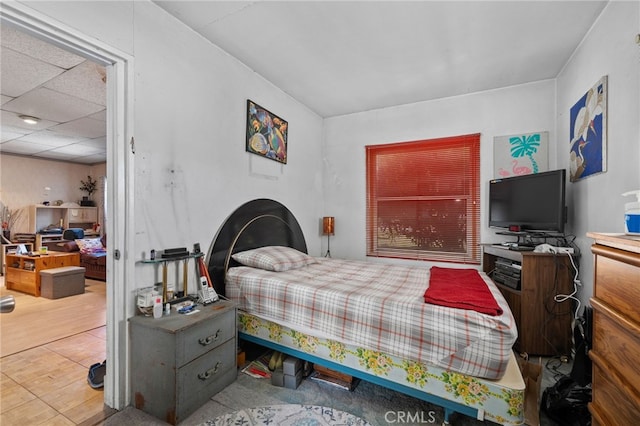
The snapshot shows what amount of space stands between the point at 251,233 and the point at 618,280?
8.33 feet

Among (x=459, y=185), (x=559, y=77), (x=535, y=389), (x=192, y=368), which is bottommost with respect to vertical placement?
(x=535, y=389)

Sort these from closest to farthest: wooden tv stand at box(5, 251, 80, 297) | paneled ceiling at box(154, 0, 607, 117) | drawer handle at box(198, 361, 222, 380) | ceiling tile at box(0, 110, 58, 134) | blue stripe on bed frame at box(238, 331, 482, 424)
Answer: blue stripe on bed frame at box(238, 331, 482, 424) < drawer handle at box(198, 361, 222, 380) < paneled ceiling at box(154, 0, 607, 117) < ceiling tile at box(0, 110, 58, 134) < wooden tv stand at box(5, 251, 80, 297)

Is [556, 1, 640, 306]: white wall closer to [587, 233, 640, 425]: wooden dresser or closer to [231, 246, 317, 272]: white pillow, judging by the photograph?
[587, 233, 640, 425]: wooden dresser

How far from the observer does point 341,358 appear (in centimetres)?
189

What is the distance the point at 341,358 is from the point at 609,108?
2531 millimetres

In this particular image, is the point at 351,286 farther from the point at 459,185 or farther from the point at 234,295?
the point at 459,185

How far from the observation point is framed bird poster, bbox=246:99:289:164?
113 inches

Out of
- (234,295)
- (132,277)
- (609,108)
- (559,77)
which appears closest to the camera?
(132,277)

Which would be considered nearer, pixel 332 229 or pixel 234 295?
pixel 234 295

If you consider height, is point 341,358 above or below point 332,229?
below

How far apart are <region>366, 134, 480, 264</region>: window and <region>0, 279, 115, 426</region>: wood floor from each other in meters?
3.18

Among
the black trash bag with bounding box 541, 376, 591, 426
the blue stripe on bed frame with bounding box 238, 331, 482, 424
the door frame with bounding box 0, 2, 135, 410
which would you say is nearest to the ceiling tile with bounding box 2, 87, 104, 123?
the door frame with bounding box 0, 2, 135, 410

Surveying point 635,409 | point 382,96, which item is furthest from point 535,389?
point 382,96

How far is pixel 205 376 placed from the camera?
5.87 ft
